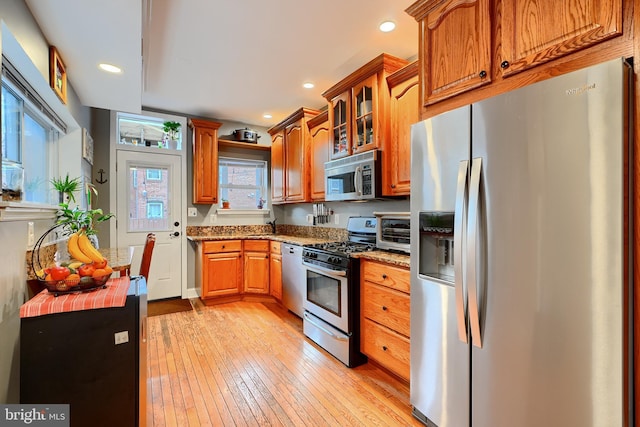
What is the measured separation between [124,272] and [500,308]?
2450 mm

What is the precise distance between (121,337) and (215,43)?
2233 mm

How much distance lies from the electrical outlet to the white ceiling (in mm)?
1623

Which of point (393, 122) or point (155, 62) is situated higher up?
point (155, 62)

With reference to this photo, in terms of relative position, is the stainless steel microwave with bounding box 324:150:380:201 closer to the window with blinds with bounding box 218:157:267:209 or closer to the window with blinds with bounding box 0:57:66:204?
the window with blinds with bounding box 218:157:267:209

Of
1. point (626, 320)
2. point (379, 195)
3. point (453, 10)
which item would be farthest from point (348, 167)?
point (626, 320)

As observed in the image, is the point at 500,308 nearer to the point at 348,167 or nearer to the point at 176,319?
the point at 348,167

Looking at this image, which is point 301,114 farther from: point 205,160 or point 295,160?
point 205,160

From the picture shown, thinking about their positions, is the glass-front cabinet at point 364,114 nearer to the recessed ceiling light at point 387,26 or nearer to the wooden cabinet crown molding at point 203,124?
the recessed ceiling light at point 387,26

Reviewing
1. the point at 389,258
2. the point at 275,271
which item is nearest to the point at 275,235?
the point at 275,271

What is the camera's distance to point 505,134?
1304mm

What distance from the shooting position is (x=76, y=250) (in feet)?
5.78

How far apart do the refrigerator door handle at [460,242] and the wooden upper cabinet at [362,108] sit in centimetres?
126

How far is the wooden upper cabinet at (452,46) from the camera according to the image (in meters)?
1.49

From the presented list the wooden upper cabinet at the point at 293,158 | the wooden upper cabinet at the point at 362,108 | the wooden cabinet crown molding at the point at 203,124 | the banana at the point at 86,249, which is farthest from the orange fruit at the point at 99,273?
the wooden cabinet crown molding at the point at 203,124
